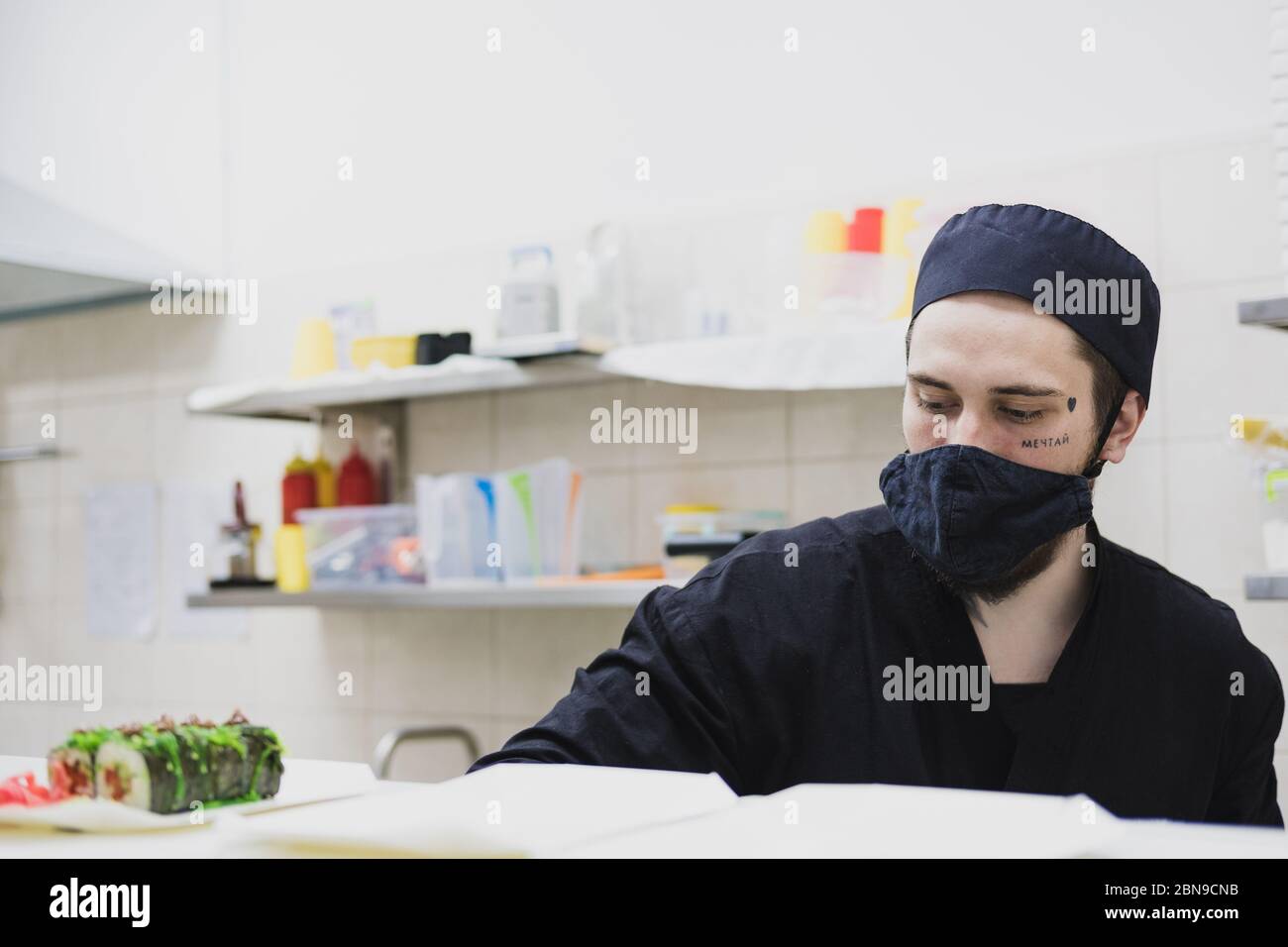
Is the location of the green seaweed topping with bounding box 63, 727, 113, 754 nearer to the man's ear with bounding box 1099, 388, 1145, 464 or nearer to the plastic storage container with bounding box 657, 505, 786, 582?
the man's ear with bounding box 1099, 388, 1145, 464

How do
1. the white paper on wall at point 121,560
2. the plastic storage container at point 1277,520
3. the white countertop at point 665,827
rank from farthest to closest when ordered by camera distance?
the white paper on wall at point 121,560
the plastic storage container at point 1277,520
the white countertop at point 665,827

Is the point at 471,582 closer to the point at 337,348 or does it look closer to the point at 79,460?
the point at 337,348

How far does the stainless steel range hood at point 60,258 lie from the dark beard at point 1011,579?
7.37 feet

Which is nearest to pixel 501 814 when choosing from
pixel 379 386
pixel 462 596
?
pixel 462 596

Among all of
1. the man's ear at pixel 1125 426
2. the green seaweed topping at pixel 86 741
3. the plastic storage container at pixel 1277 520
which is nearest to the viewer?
the green seaweed topping at pixel 86 741

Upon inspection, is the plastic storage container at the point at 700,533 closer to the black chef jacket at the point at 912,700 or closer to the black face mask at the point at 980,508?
the black chef jacket at the point at 912,700

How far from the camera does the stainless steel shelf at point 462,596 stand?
220 centimetres

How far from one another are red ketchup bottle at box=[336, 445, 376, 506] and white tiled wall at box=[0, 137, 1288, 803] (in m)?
0.13

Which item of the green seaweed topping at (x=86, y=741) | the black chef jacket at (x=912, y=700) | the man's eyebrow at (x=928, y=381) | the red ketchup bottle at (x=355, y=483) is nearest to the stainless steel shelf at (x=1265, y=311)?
the black chef jacket at (x=912, y=700)

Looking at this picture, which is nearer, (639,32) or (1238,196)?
(1238,196)

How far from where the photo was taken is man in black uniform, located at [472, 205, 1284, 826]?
52.2 inches

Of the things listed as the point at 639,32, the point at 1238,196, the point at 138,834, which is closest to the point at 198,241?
the point at 639,32
